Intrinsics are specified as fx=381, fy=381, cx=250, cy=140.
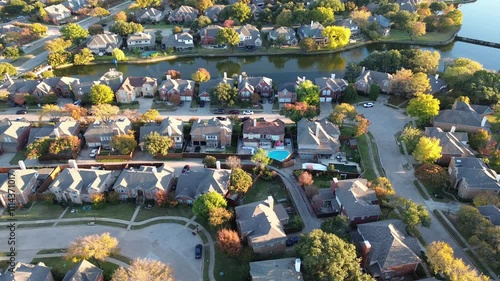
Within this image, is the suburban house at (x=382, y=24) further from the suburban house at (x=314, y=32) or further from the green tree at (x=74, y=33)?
the green tree at (x=74, y=33)

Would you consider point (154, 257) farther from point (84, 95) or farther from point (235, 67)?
point (235, 67)

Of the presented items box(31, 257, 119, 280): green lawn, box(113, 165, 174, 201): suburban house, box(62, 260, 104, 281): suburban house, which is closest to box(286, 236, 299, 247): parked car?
box(113, 165, 174, 201): suburban house

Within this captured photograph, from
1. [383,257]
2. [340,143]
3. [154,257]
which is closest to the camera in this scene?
[383,257]

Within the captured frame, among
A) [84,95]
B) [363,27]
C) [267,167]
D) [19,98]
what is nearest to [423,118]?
[267,167]

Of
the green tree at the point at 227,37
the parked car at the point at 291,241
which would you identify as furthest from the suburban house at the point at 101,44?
the parked car at the point at 291,241

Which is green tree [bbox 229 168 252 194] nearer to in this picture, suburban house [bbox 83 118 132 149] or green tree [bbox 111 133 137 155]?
green tree [bbox 111 133 137 155]

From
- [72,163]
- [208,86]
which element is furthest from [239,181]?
[208,86]
